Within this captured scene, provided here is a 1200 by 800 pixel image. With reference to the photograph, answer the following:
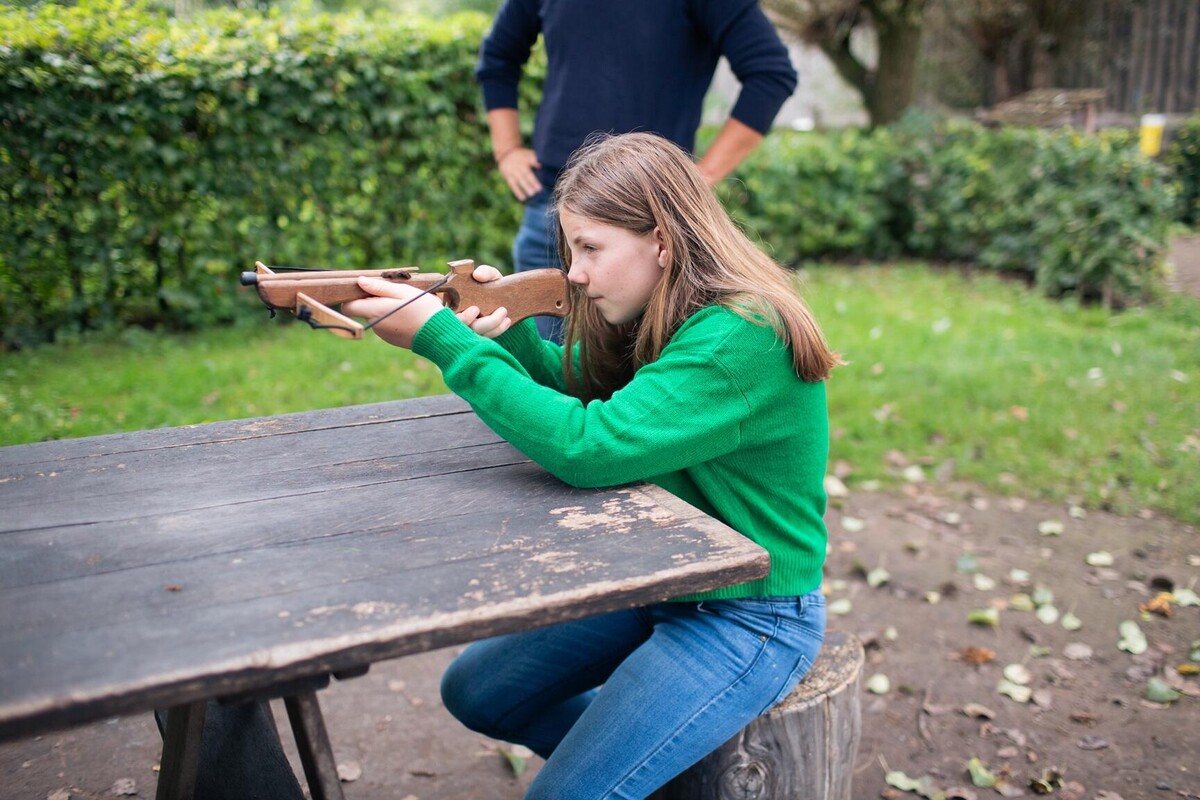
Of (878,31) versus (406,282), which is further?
(878,31)

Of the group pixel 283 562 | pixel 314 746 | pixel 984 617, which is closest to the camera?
pixel 283 562

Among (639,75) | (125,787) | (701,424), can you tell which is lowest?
(125,787)

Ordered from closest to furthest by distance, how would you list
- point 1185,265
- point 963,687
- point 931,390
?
1. point 963,687
2. point 931,390
3. point 1185,265

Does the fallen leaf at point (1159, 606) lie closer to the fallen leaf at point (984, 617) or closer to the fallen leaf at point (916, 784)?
the fallen leaf at point (984, 617)

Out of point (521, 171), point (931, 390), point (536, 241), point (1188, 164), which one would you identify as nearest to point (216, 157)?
point (521, 171)

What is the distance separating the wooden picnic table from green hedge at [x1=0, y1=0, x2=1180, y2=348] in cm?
376

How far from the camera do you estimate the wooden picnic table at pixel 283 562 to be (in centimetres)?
123

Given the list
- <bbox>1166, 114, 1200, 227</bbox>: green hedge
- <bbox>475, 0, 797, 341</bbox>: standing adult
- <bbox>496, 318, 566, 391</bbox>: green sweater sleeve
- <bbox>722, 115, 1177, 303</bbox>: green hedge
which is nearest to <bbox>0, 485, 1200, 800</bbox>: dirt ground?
<bbox>496, 318, 566, 391</bbox>: green sweater sleeve

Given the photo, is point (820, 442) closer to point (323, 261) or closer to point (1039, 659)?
point (1039, 659)

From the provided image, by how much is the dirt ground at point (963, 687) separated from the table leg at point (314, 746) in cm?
96

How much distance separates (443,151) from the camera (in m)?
6.66

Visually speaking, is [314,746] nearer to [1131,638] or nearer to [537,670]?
[537,670]

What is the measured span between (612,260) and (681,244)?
14cm

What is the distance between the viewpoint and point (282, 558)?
59.0 inches
